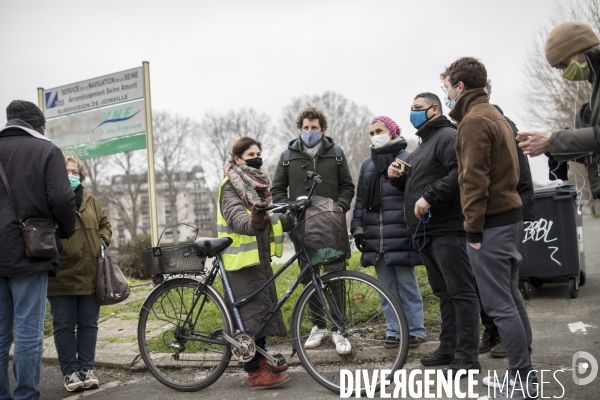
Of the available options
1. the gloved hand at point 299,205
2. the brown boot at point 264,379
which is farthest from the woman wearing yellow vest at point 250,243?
the gloved hand at point 299,205

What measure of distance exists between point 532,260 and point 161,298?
14.0 feet

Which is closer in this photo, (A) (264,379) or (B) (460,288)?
(B) (460,288)

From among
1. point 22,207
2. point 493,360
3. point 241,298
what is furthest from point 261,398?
point 22,207


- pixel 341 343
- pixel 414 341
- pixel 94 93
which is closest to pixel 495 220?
pixel 341 343

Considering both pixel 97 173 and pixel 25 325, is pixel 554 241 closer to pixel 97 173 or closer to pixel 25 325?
pixel 25 325

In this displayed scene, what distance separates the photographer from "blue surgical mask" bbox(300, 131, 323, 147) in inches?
226

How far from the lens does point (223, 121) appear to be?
66562mm

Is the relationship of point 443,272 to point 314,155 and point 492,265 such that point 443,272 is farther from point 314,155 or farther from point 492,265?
point 314,155

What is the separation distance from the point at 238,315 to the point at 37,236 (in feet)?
5.23

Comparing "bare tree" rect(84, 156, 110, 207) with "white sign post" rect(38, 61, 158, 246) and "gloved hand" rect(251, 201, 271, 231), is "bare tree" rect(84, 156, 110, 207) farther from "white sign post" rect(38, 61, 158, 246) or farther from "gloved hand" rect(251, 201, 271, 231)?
"gloved hand" rect(251, 201, 271, 231)

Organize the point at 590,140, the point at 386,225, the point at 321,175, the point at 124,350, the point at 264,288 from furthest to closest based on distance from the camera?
the point at 124,350 → the point at 321,175 → the point at 386,225 → the point at 264,288 → the point at 590,140

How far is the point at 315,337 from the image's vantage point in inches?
199

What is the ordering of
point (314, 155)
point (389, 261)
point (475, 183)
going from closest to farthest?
point (475, 183), point (389, 261), point (314, 155)

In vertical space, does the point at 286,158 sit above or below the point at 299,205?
above
